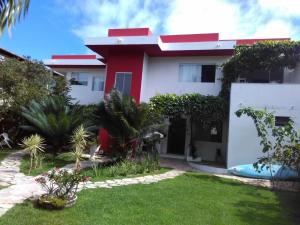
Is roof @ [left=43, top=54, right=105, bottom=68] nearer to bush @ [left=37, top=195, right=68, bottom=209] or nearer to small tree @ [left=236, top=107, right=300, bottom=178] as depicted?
small tree @ [left=236, top=107, right=300, bottom=178]

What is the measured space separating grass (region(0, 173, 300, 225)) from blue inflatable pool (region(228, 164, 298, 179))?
8.56 feet

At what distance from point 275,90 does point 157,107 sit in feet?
20.8

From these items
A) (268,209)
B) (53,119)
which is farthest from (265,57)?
(53,119)

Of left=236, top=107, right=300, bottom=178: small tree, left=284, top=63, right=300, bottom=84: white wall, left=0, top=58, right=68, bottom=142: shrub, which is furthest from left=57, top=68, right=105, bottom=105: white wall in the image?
left=236, top=107, right=300, bottom=178: small tree

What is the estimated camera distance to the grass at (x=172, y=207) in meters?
7.42

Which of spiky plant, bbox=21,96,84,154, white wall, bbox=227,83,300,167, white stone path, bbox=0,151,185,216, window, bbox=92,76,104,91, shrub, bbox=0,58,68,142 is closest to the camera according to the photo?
white stone path, bbox=0,151,185,216

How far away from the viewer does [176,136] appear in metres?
21.7

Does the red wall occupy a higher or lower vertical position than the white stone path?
higher

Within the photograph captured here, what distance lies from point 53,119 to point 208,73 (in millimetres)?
9761

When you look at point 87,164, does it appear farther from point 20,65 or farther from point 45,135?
point 20,65

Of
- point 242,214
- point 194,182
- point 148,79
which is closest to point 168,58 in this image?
point 148,79

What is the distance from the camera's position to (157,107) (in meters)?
19.0

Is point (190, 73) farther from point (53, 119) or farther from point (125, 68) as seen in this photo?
point (53, 119)

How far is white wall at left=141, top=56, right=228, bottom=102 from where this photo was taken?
67.6 feet
